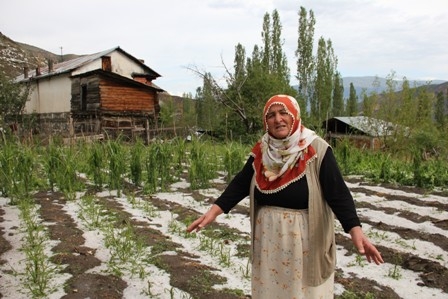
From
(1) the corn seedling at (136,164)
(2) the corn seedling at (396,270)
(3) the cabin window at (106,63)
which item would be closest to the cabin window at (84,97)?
(3) the cabin window at (106,63)

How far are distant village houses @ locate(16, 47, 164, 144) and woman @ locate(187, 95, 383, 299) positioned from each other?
16346 mm

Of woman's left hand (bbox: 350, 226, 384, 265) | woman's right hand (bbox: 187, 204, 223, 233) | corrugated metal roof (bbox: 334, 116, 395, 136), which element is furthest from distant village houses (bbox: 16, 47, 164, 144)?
woman's left hand (bbox: 350, 226, 384, 265)

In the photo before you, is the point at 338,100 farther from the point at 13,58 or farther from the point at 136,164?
the point at 13,58

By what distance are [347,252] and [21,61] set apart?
5307cm

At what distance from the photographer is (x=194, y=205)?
5531mm

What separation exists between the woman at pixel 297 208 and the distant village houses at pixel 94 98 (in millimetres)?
16346

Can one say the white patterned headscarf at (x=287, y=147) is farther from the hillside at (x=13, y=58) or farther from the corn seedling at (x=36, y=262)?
the hillside at (x=13, y=58)

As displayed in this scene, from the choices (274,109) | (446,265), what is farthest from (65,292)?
(446,265)

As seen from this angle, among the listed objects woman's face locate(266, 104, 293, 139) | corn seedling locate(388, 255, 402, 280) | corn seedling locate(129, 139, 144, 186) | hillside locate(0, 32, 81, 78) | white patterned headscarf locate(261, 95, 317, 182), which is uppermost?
hillside locate(0, 32, 81, 78)

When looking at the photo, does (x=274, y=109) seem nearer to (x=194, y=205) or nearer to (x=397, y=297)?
(x=397, y=297)

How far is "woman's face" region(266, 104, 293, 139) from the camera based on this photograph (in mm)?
1997

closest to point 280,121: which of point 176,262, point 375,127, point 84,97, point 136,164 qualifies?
point 176,262

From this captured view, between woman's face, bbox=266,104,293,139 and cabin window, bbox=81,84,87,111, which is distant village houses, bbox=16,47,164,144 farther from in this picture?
woman's face, bbox=266,104,293,139

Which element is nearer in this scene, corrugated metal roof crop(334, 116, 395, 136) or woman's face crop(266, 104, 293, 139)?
woman's face crop(266, 104, 293, 139)
